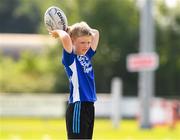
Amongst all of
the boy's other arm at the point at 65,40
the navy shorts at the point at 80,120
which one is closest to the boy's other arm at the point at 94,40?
the boy's other arm at the point at 65,40

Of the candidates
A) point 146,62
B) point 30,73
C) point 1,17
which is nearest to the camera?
point 146,62

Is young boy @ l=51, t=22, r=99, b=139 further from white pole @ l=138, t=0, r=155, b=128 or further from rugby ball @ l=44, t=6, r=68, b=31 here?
white pole @ l=138, t=0, r=155, b=128

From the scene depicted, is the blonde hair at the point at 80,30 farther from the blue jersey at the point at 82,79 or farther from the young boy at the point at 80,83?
the blue jersey at the point at 82,79

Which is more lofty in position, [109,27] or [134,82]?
[109,27]

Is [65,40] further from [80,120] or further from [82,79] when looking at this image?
[80,120]

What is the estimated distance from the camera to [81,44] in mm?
9141

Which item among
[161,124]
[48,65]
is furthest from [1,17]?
[161,124]

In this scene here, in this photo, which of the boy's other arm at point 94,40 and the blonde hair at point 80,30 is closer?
the blonde hair at point 80,30

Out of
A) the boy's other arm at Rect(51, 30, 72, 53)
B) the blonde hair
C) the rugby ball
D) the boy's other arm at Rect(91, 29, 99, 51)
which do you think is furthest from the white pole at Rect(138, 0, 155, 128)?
the boy's other arm at Rect(51, 30, 72, 53)

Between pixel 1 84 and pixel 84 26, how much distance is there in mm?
46498

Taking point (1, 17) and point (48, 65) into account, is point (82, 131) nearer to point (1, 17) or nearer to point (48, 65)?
point (48, 65)

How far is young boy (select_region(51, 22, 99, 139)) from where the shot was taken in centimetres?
909

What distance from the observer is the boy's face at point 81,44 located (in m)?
9.10

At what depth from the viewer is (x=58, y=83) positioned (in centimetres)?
5319
